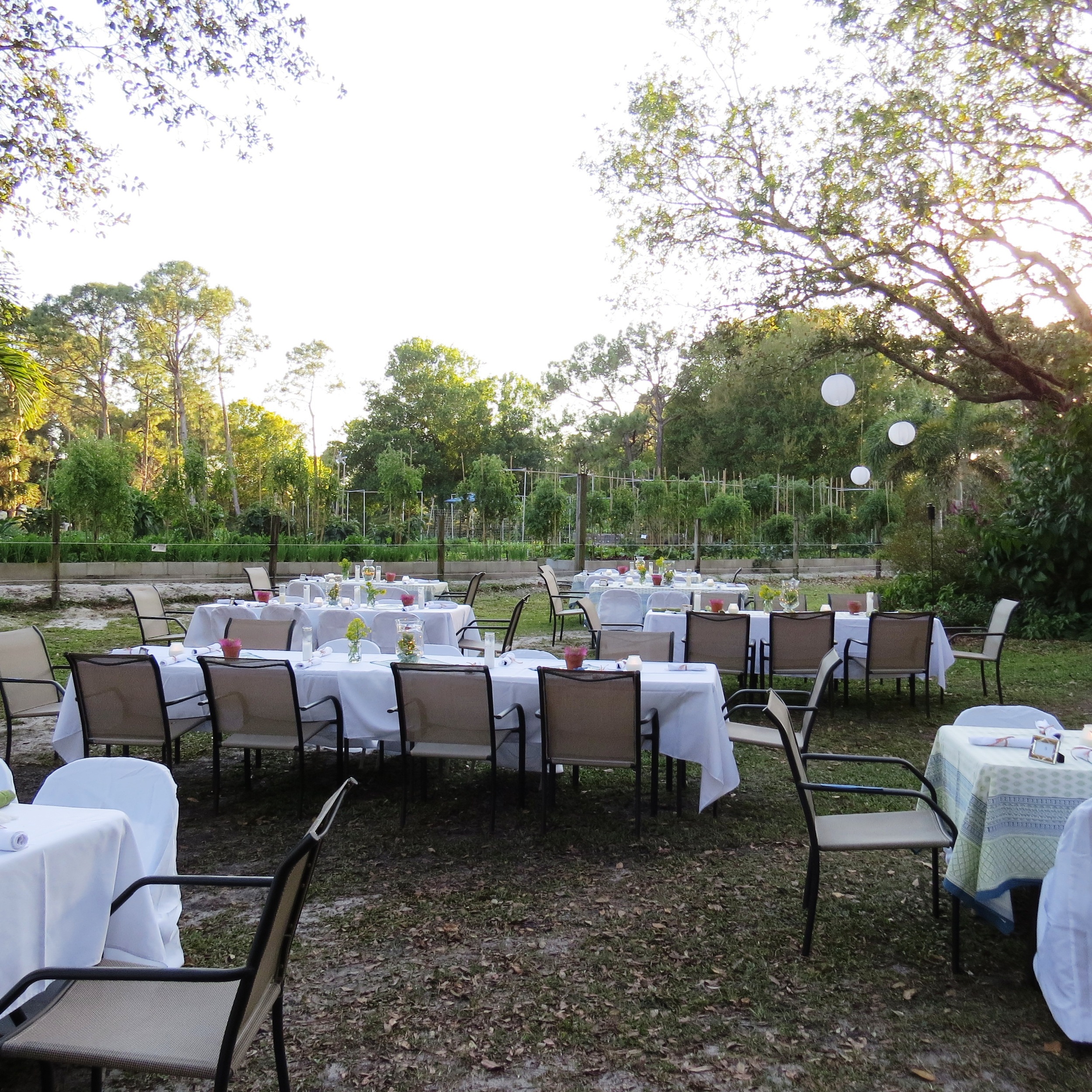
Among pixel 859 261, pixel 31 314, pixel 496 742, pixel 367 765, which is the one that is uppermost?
pixel 31 314

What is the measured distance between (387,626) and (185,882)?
5.93m

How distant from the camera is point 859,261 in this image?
11930mm

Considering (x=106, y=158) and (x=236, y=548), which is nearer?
(x=106, y=158)

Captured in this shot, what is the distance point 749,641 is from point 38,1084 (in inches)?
222

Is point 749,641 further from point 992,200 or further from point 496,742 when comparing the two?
point 992,200

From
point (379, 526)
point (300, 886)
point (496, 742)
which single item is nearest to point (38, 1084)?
point (300, 886)

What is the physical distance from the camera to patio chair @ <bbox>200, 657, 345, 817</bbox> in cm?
458

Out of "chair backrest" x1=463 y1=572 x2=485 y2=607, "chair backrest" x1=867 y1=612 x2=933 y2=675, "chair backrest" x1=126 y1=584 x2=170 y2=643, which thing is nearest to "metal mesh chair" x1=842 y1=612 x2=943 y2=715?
"chair backrest" x1=867 y1=612 x2=933 y2=675

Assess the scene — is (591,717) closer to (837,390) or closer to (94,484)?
(837,390)

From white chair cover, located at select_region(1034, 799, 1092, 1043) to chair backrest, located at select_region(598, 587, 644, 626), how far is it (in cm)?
729

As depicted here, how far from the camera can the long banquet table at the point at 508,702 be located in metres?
4.52

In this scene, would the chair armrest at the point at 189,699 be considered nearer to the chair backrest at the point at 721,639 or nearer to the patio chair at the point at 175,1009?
the patio chair at the point at 175,1009

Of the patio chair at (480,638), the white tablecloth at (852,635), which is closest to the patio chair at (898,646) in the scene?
the white tablecloth at (852,635)

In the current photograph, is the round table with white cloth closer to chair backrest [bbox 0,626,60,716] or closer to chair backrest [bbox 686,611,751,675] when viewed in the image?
chair backrest [bbox 0,626,60,716]
